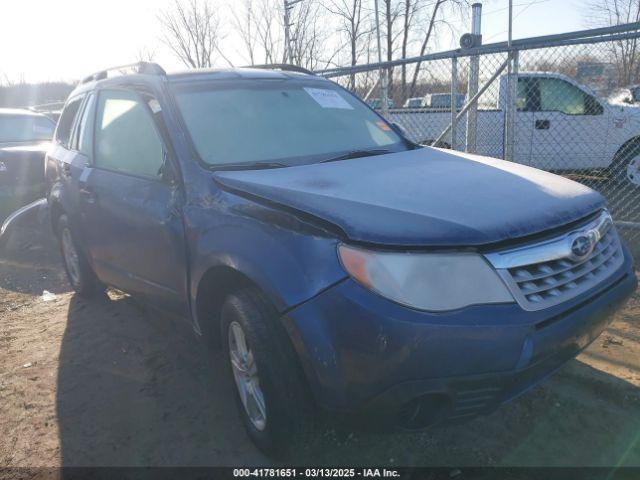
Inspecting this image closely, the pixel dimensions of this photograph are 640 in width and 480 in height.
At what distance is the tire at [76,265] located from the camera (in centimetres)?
422

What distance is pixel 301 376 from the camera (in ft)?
6.86

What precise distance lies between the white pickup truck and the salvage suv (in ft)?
16.3

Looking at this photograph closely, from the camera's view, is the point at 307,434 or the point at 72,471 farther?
the point at 72,471

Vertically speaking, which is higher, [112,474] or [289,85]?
[289,85]

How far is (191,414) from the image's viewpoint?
285 centimetres

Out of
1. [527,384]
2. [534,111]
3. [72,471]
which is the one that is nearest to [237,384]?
[72,471]

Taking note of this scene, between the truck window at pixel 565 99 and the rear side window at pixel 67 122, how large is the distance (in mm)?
6382

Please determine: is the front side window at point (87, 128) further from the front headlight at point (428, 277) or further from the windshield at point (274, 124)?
Result: the front headlight at point (428, 277)

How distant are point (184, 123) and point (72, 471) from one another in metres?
1.79

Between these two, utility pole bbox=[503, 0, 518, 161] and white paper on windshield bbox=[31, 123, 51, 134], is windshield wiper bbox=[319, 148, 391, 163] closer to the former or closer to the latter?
utility pole bbox=[503, 0, 518, 161]

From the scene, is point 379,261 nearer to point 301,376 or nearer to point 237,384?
point 301,376

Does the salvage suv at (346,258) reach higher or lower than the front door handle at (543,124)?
lower

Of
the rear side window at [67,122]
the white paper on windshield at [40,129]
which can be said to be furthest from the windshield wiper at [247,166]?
the white paper on windshield at [40,129]

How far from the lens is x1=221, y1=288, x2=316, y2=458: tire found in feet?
6.84
